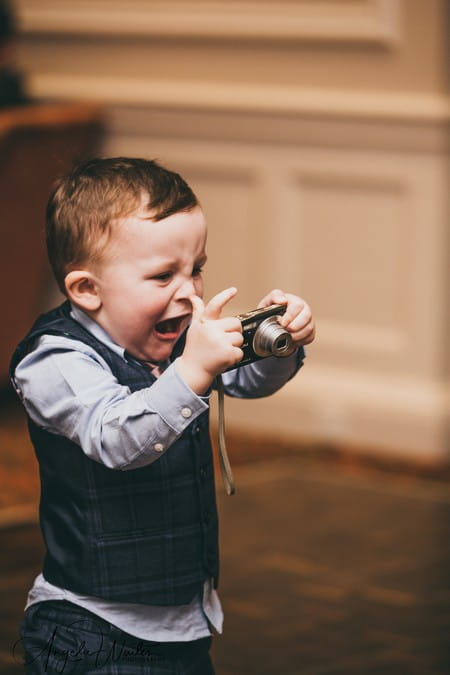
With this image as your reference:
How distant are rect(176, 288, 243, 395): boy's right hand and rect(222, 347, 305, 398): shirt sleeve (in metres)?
0.24

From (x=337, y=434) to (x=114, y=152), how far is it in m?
1.37

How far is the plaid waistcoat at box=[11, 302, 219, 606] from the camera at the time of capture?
1.57 meters

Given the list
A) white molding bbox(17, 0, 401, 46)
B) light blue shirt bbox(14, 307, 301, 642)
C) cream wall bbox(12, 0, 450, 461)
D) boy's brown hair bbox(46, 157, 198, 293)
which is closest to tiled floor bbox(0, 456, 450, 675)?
cream wall bbox(12, 0, 450, 461)

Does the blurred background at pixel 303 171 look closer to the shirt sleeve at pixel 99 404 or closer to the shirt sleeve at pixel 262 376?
the shirt sleeve at pixel 262 376

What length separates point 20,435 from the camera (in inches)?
179

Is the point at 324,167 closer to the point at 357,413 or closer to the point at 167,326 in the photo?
the point at 357,413

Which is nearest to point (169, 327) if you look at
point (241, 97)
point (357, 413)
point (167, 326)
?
point (167, 326)

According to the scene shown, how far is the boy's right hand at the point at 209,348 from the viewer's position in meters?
1.44

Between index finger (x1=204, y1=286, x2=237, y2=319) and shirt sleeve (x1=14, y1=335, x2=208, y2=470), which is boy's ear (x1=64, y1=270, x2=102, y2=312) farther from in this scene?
index finger (x1=204, y1=286, x2=237, y2=319)

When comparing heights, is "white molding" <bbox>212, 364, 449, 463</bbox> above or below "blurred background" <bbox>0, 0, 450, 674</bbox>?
below

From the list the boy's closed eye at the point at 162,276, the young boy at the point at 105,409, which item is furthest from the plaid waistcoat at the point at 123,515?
the boy's closed eye at the point at 162,276

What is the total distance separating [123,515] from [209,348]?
0.85 ft

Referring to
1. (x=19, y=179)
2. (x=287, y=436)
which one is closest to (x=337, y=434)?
(x=287, y=436)

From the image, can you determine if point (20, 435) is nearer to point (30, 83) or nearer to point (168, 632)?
point (30, 83)
